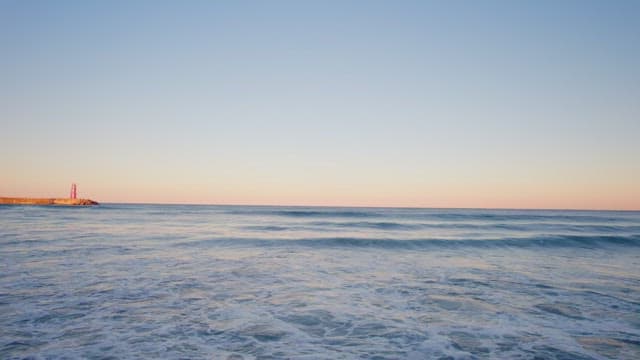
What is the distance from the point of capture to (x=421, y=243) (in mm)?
21266

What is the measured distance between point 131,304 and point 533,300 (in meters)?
8.09

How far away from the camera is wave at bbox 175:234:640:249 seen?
63.4 feet

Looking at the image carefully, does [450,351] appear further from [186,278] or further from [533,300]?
[186,278]

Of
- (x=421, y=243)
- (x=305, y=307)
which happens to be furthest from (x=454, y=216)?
(x=305, y=307)

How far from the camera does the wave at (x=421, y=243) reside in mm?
19334

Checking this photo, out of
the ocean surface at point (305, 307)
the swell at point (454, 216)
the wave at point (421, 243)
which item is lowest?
the swell at point (454, 216)

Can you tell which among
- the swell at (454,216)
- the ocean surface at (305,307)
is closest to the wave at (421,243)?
the ocean surface at (305,307)

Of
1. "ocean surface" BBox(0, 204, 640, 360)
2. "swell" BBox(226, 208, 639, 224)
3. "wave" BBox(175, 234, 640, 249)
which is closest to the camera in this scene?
"ocean surface" BBox(0, 204, 640, 360)

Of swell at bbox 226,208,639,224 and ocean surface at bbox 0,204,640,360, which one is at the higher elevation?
ocean surface at bbox 0,204,640,360

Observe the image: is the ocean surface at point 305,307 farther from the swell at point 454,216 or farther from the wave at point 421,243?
the swell at point 454,216

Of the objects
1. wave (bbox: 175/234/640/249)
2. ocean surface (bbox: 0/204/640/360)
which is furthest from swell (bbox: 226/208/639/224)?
ocean surface (bbox: 0/204/640/360)

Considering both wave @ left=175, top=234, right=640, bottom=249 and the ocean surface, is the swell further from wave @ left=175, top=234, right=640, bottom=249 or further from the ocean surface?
the ocean surface

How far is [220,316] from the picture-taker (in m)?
6.80

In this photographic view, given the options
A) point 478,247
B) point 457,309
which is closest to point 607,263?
point 478,247
